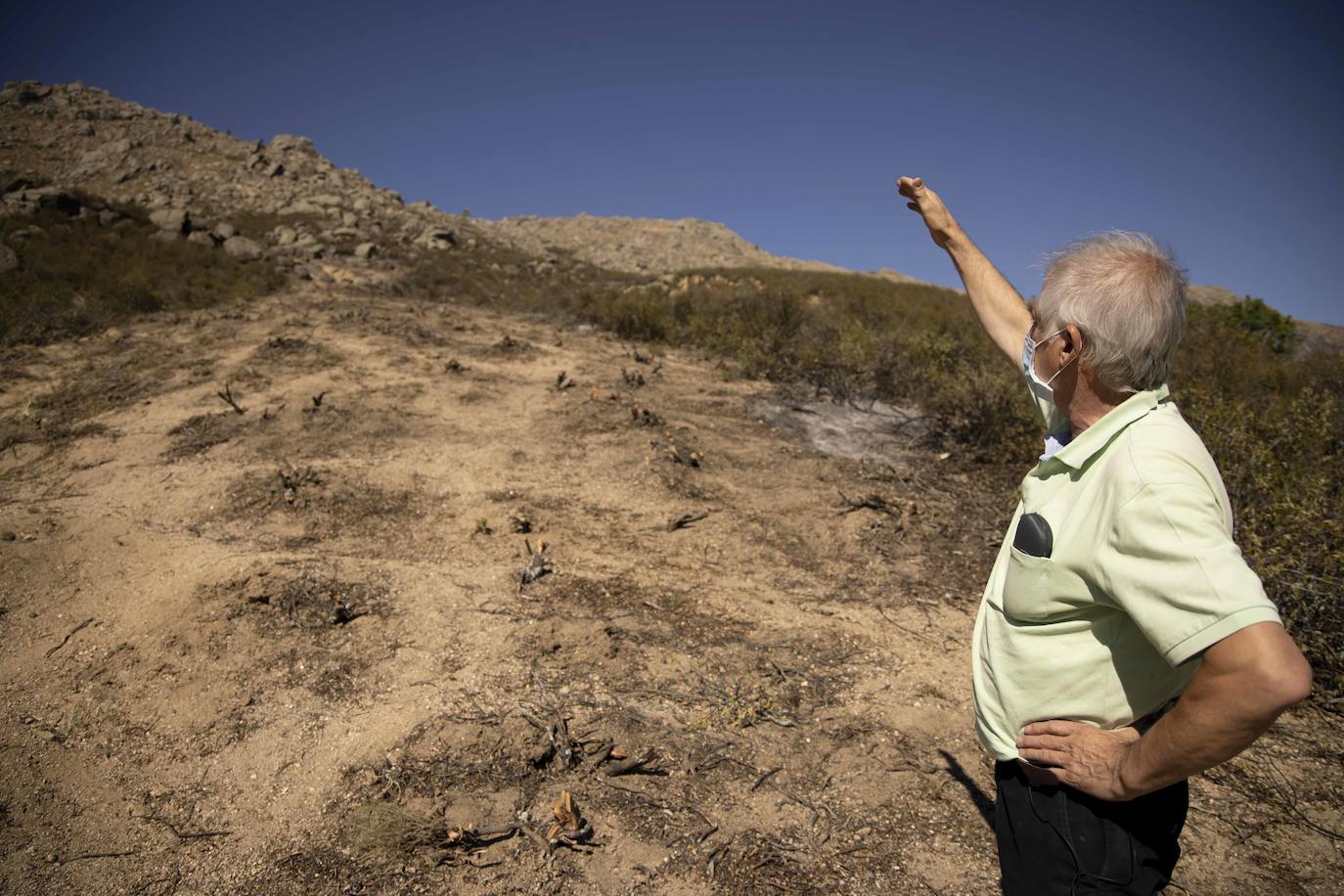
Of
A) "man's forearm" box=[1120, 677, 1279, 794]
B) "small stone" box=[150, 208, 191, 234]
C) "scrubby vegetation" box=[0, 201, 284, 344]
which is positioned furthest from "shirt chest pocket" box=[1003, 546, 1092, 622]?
"small stone" box=[150, 208, 191, 234]

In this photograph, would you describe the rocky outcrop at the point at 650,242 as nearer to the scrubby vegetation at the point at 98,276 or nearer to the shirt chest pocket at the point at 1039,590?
the scrubby vegetation at the point at 98,276

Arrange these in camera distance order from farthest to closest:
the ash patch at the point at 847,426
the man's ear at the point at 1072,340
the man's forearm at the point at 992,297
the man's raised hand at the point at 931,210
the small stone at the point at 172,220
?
1. the small stone at the point at 172,220
2. the ash patch at the point at 847,426
3. the man's raised hand at the point at 931,210
4. the man's forearm at the point at 992,297
5. the man's ear at the point at 1072,340

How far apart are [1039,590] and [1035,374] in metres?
0.49

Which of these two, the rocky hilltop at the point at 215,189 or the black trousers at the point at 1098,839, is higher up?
the rocky hilltop at the point at 215,189

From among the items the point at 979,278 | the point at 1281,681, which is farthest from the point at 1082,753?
the point at 979,278

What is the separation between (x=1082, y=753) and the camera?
3.87ft

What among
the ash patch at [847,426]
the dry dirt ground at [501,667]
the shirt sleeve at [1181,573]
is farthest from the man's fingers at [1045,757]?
the ash patch at [847,426]

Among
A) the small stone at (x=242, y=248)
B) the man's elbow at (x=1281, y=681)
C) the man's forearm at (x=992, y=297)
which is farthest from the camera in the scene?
the small stone at (x=242, y=248)

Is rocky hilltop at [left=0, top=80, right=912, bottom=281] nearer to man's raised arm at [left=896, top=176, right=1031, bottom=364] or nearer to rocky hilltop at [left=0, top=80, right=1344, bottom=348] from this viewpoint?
rocky hilltop at [left=0, top=80, right=1344, bottom=348]

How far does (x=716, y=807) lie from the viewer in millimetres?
2596

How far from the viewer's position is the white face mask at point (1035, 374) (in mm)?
1334

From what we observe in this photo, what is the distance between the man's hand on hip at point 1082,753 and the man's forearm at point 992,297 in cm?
105

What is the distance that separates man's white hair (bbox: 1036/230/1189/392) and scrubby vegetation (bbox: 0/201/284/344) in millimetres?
11417

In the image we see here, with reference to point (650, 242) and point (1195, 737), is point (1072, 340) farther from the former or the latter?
point (650, 242)
